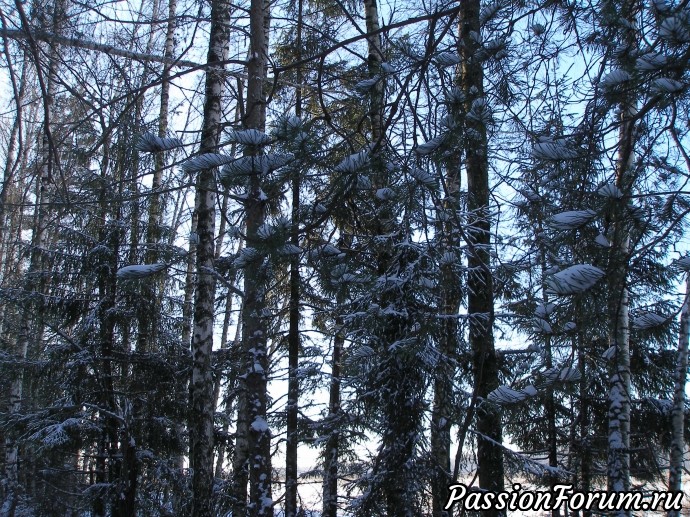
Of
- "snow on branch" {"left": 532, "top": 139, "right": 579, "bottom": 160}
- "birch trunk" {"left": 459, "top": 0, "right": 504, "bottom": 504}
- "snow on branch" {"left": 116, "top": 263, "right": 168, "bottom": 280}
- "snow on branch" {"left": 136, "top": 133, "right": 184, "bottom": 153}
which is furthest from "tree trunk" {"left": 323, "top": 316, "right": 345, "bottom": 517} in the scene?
"snow on branch" {"left": 532, "top": 139, "right": 579, "bottom": 160}

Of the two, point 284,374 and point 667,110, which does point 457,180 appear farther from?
point 284,374

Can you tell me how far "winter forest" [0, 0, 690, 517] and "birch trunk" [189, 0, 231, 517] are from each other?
33mm

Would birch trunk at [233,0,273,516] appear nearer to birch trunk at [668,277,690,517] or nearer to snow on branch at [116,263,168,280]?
snow on branch at [116,263,168,280]

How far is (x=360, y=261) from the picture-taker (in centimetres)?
550

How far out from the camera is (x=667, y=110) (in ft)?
8.96

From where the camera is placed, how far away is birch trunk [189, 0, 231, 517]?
5.70 m

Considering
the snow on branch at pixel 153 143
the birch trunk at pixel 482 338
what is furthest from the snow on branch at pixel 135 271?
the birch trunk at pixel 482 338

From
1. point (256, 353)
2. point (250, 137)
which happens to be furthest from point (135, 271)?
point (250, 137)

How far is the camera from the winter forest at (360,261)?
2506 mm

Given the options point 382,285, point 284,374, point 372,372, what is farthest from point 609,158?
point 284,374

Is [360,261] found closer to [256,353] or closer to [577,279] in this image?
[256,353]

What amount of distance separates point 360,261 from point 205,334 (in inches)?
84.8

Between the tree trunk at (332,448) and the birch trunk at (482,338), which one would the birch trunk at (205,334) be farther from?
the birch trunk at (482,338)

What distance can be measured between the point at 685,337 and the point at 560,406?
14.4ft
